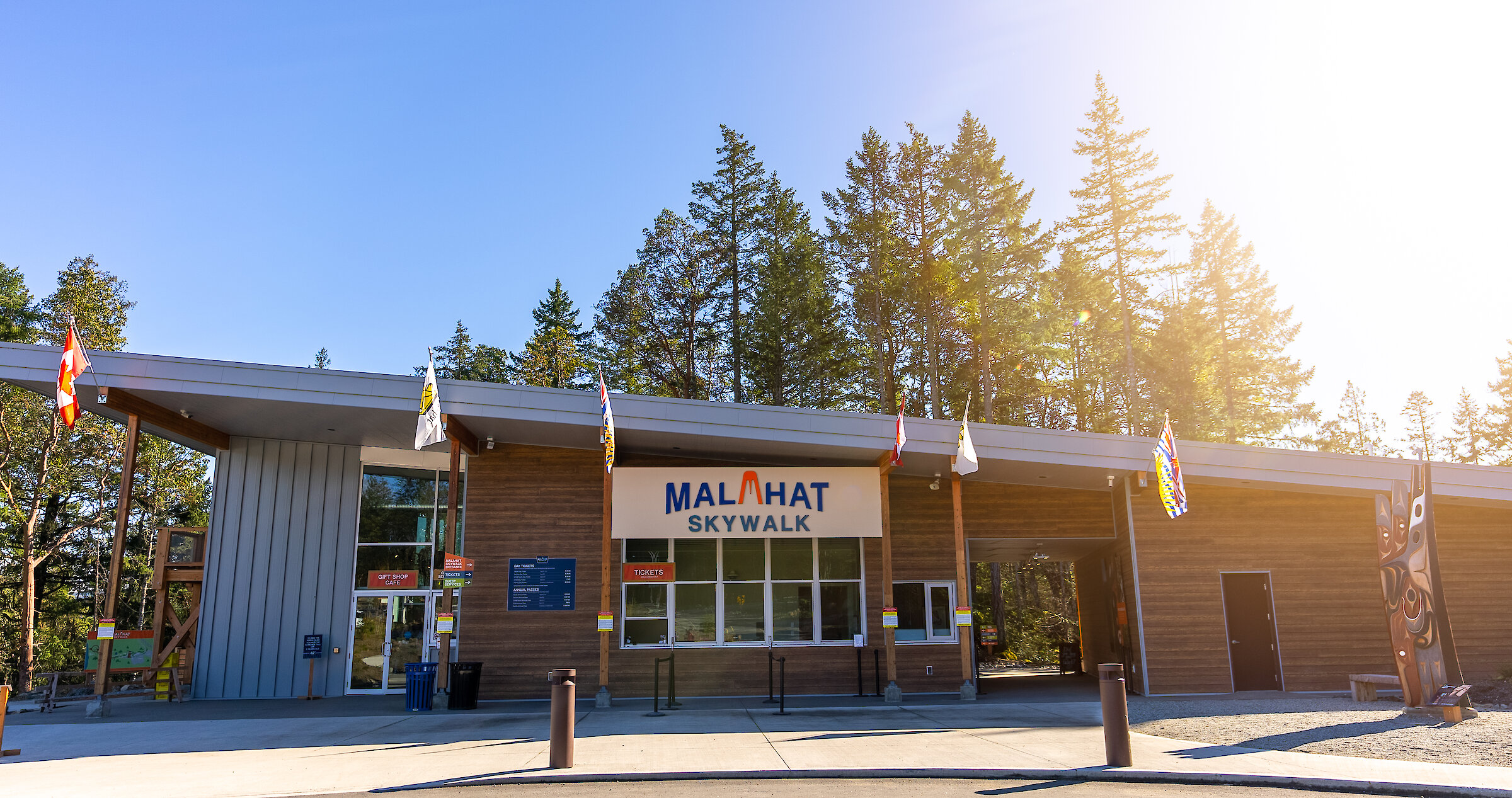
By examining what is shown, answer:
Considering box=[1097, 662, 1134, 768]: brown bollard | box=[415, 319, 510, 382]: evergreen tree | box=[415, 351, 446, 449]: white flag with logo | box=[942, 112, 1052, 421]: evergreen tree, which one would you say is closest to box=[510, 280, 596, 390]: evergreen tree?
box=[415, 319, 510, 382]: evergreen tree

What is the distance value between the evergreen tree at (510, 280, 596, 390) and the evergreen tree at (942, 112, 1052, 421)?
577 inches

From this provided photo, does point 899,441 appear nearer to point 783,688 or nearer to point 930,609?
point 783,688

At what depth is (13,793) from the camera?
7.61 metres

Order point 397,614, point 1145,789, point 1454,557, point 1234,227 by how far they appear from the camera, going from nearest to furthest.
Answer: point 1145,789 < point 1454,557 < point 397,614 < point 1234,227

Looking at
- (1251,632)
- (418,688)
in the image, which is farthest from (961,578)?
(418,688)

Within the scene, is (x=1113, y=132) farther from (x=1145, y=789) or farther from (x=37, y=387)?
(x=37, y=387)

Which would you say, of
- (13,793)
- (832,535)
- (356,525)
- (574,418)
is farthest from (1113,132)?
(13,793)

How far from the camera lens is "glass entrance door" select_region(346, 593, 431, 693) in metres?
17.3

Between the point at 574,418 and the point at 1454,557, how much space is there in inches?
583

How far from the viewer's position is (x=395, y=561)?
17.7m

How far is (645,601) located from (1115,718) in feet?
31.0

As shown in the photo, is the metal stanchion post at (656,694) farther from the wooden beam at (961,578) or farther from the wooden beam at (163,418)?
the wooden beam at (163,418)

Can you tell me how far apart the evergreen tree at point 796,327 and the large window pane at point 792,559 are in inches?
542

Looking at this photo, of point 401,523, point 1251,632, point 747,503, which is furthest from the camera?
point 401,523
